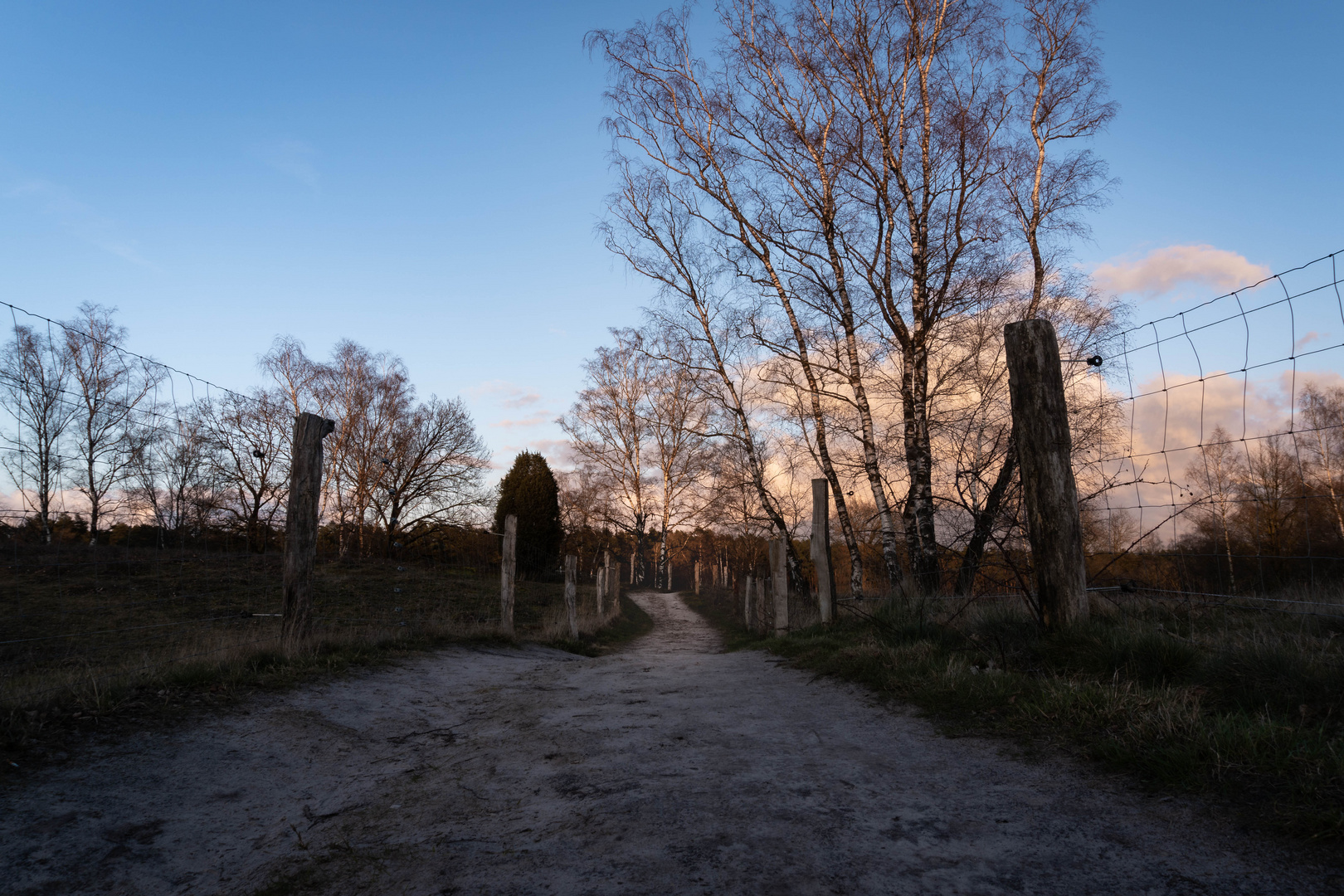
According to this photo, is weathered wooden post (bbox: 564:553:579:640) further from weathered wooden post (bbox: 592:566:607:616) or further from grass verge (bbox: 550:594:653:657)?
weathered wooden post (bbox: 592:566:607:616)

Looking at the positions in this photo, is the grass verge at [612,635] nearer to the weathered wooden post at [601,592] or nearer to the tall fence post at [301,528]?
the weathered wooden post at [601,592]

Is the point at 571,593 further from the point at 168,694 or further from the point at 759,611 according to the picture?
the point at 168,694

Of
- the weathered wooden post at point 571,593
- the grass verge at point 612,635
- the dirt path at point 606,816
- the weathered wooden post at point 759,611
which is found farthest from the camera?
the weathered wooden post at point 759,611

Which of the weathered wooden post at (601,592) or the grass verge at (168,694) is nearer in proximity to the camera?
the grass verge at (168,694)

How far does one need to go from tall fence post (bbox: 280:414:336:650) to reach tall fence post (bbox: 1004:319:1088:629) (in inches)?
252

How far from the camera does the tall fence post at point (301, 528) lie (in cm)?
701

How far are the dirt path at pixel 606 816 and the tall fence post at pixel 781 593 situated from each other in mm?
7137

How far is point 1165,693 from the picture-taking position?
3617 mm

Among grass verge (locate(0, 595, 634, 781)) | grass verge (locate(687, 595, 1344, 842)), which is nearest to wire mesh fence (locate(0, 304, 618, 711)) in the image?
grass verge (locate(0, 595, 634, 781))

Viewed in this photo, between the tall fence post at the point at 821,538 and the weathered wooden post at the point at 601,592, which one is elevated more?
the tall fence post at the point at 821,538

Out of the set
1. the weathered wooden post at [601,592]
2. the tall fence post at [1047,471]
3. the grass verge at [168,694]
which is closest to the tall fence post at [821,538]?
the tall fence post at [1047,471]

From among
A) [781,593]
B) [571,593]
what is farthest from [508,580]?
[781,593]

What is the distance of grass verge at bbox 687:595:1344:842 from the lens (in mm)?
2672

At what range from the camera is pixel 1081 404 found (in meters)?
11.9
